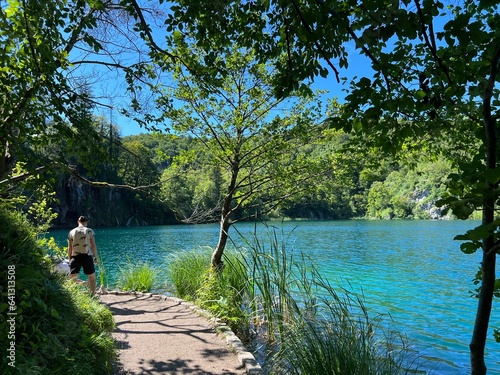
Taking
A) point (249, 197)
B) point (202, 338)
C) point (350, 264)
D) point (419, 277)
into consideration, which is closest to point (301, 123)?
point (249, 197)

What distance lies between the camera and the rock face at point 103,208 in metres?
56.6

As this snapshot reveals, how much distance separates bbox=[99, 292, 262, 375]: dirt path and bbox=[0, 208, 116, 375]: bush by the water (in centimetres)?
45

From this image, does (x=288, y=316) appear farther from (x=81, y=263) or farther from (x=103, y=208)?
(x=103, y=208)

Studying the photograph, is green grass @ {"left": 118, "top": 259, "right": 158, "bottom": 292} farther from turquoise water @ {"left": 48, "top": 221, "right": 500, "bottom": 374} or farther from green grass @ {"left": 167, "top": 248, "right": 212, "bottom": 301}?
turquoise water @ {"left": 48, "top": 221, "right": 500, "bottom": 374}

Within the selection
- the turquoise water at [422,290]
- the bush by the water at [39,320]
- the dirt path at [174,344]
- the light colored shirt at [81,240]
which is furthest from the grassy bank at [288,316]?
the light colored shirt at [81,240]

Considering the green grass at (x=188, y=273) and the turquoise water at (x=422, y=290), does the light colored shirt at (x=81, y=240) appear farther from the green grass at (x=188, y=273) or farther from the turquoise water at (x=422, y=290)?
the turquoise water at (x=422, y=290)

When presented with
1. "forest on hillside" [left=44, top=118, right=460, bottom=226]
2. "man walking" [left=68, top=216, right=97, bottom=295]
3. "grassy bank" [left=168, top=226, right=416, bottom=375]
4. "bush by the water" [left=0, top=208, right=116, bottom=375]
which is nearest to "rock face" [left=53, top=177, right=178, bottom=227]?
"forest on hillside" [left=44, top=118, right=460, bottom=226]

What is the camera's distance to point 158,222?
7000 centimetres

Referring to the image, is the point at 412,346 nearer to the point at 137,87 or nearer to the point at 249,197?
the point at 249,197

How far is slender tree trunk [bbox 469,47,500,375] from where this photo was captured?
4.12 ft

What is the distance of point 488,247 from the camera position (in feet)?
4.45

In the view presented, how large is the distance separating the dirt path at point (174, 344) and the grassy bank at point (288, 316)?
375 millimetres

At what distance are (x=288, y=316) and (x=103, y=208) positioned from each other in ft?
199

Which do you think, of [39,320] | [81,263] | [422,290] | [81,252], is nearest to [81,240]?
[81,252]
